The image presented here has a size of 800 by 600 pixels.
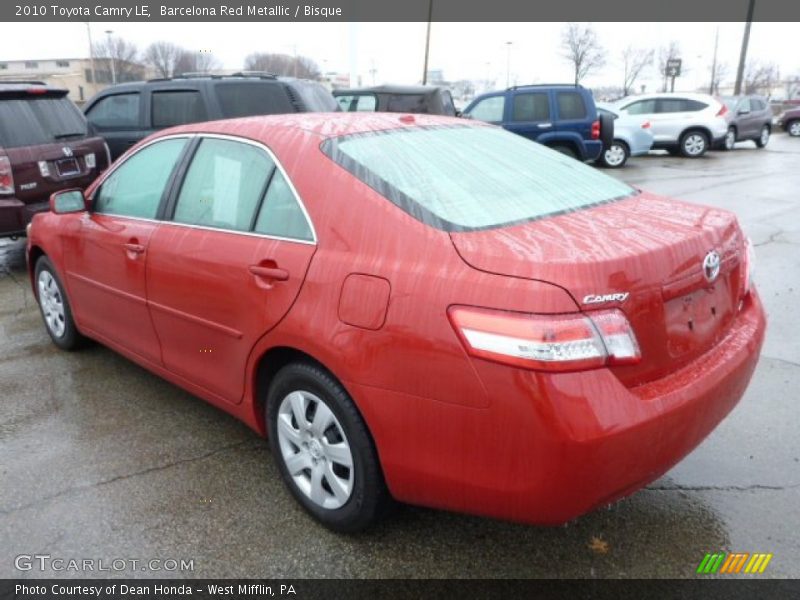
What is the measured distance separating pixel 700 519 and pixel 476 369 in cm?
139

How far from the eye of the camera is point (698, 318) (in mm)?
2307

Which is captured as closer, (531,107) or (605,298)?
(605,298)

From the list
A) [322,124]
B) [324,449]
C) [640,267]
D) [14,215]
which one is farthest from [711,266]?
[14,215]

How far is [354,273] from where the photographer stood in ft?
7.57

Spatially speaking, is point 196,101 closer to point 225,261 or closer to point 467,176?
point 225,261

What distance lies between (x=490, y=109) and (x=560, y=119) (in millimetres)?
1549

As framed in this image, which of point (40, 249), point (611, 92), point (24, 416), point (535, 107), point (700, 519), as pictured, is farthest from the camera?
point (611, 92)

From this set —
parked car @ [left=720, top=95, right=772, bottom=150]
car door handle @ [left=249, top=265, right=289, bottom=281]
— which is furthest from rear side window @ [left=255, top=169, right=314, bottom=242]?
parked car @ [left=720, top=95, right=772, bottom=150]

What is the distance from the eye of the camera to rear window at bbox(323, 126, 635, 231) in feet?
7.88

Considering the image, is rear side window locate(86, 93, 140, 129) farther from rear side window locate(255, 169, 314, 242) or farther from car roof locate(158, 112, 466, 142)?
rear side window locate(255, 169, 314, 242)

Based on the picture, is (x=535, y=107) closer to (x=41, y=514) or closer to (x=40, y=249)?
(x=40, y=249)

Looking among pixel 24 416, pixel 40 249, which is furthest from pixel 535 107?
pixel 24 416

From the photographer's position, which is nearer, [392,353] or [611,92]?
[392,353]

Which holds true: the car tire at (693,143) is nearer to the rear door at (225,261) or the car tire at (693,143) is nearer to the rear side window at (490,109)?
the rear side window at (490,109)
